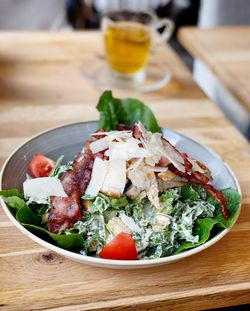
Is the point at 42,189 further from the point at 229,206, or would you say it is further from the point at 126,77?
the point at 126,77

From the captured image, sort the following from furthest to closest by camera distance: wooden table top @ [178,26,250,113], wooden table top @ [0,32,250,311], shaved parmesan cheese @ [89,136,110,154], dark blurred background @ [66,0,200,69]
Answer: dark blurred background @ [66,0,200,69] < wooden table top @ [178,26,250,113] < shaved parmesan cheese @ [89,136,110,154] < wooden table top @ [0,32,250,311]

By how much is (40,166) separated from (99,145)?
0.50 ft

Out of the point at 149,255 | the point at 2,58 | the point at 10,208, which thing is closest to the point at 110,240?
the point at 149,255

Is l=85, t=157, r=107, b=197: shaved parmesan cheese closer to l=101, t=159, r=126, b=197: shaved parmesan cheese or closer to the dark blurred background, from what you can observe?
l=101, t=159, r=126, b=197: shaved parmesan cheese

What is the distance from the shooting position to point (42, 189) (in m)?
0.87

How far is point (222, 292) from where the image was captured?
2.65ft

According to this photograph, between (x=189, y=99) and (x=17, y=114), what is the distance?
0.45m

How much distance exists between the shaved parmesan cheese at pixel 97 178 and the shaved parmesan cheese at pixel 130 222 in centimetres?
6

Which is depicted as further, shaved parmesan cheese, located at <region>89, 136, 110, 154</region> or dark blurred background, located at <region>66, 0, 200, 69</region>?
dark blurred background, located at <region>66, 0, 200, 69</region>

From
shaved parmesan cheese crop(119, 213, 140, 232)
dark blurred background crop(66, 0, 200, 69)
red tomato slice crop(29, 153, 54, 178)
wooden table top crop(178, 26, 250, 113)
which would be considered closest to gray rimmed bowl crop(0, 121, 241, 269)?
red tomato slice crop(29, 153, 54, 178)

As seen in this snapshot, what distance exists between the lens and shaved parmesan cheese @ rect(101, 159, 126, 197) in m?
0.84

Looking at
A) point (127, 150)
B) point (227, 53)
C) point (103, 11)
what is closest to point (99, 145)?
point (127, 150)

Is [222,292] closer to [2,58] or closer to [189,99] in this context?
[189,99]

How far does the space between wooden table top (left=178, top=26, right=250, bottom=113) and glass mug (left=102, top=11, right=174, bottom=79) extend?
0.63ft
